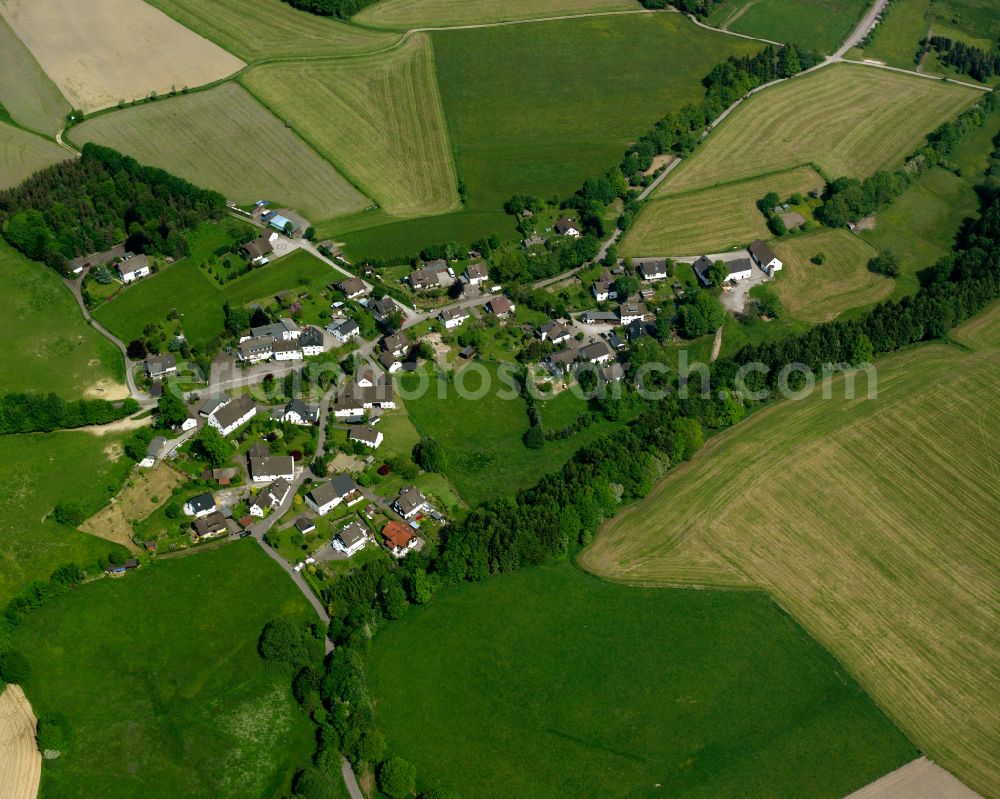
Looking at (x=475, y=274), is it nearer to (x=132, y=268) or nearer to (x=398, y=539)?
(x=132, y=268)

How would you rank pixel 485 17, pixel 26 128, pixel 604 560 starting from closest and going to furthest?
pixel 604 560 < pixel 26 128 < pixel 485 17

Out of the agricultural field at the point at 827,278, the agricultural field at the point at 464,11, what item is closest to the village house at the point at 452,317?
the agricultural field at the point at 827,278

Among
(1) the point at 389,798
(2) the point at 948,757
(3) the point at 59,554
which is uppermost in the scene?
(3) the point at 59,554

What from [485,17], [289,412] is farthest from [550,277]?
[485,17]

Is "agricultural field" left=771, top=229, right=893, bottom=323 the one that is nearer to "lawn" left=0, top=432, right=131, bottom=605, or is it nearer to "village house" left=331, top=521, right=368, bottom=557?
"village house" left=331, top=521, right=368, bottom=557

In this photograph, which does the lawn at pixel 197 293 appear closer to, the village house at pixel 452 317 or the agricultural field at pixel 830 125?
the village house at pixel 452 317

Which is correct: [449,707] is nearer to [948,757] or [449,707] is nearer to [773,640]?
[773,640]

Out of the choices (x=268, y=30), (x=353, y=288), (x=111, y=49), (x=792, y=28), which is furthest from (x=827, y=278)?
(x=111, y=49)
